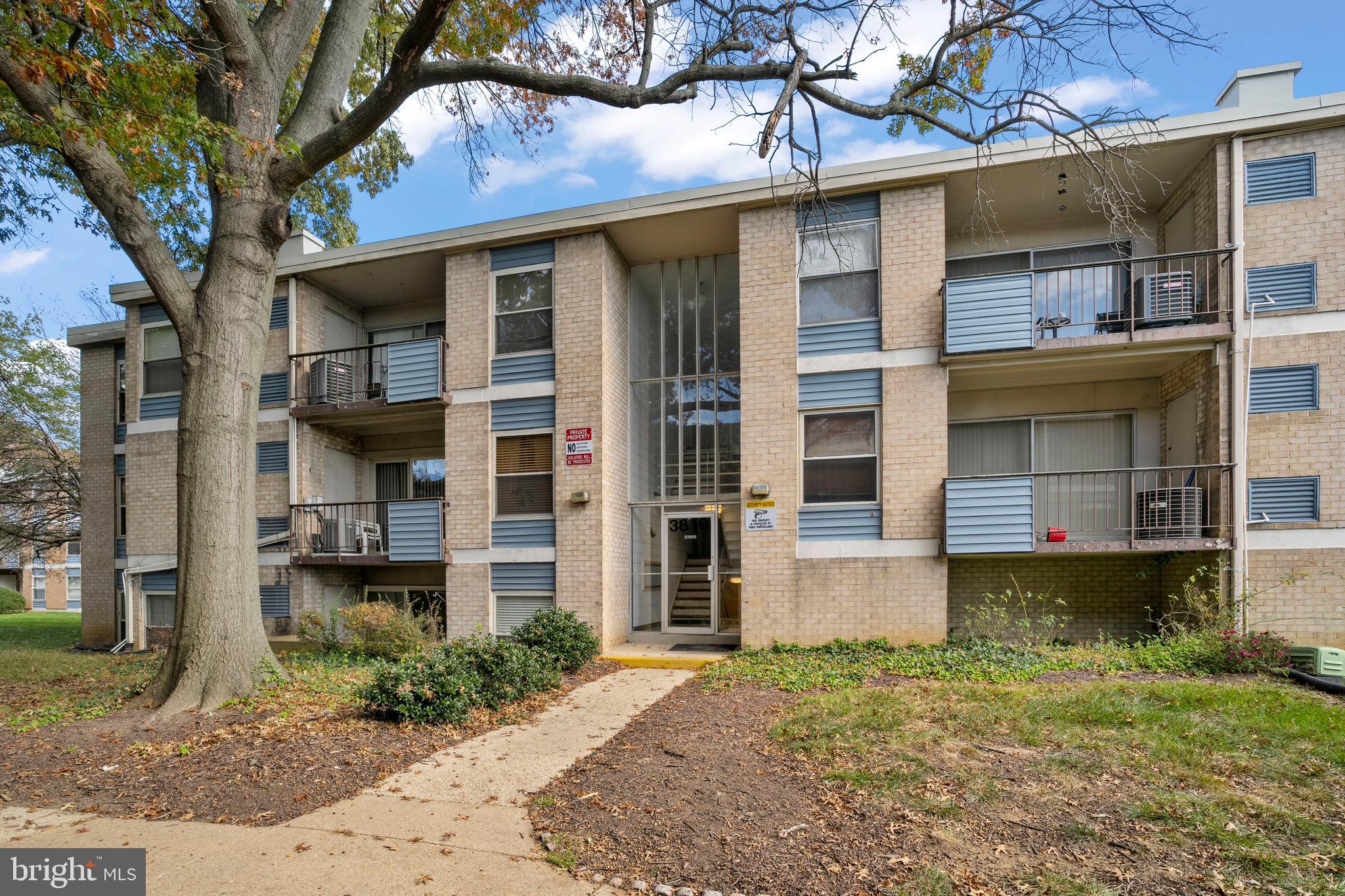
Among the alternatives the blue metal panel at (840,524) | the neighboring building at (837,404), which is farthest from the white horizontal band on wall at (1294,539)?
the blue metal panel at (840,524)

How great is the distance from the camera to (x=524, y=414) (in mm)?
12688

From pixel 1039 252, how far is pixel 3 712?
49.1ft

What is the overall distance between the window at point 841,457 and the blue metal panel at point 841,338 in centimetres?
96

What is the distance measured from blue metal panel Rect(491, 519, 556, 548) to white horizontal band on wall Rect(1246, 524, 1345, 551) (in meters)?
9.97

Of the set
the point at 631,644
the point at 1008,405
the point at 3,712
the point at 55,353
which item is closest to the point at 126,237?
the point at 3,712

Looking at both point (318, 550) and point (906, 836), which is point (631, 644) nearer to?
point (318, 550)

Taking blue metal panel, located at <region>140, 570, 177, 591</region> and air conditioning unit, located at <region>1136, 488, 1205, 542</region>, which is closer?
air conditioning unit, located at <region>1136, 488, 1205, 542</region>

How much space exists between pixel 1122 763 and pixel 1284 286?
800cm

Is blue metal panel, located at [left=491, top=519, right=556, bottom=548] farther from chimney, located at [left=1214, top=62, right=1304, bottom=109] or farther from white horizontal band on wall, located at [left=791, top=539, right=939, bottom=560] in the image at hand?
chimney, located at [left=1214, top=62, right=1304, bottom=109]

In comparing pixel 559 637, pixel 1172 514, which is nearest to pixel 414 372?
pixel 559 637

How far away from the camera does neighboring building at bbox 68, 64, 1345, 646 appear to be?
9.78 metres

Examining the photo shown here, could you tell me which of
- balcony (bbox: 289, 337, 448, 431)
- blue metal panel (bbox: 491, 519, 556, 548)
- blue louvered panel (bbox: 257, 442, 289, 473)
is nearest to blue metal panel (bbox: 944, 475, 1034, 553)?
blue metal panel (bbox: 491, 519, 556, 548)

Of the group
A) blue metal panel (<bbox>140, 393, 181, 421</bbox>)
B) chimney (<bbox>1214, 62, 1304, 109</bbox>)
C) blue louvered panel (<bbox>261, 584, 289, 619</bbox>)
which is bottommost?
blue louvered panel (<bbox>261, 584, 289, 619</bbox>)

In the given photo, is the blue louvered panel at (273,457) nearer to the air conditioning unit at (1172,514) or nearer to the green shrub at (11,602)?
the air conditioning unit at (1172,514)
